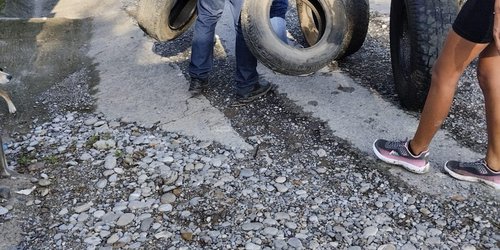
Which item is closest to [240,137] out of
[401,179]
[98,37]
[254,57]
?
[254,57]

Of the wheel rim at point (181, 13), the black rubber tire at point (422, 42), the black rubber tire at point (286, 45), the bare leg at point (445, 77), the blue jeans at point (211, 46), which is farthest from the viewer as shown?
the wheel rim at point (181, 13)

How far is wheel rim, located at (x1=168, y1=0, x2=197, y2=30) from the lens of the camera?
16.7 ft

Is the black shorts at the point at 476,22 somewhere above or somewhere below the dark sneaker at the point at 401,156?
above

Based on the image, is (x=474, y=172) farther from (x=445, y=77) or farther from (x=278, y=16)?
(x=278, y=16)

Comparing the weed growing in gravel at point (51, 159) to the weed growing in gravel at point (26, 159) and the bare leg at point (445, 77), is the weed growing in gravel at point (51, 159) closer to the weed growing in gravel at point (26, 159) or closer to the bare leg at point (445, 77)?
the weed growing in gravel at point (26, 159)

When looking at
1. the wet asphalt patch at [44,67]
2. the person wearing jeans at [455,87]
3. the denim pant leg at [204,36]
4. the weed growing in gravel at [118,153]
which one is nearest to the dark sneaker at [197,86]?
the denim pant leg at [204,36]

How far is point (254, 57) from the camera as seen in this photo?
447cm

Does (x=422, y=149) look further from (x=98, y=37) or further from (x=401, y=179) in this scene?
(x=98, y=37)

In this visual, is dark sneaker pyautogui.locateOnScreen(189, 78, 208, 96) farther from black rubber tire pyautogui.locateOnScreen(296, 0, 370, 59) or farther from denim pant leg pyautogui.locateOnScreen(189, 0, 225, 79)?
black rubber tire pyautogui.locateOnScreen(296, 0, 370, 59)

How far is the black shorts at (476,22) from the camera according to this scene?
2.95m

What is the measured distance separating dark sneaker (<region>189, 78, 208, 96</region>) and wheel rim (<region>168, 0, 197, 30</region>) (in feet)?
1.96

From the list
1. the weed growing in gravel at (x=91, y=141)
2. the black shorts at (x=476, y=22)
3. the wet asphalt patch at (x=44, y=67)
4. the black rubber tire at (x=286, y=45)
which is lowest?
the wet asphalt patch at (x=44, y=67)

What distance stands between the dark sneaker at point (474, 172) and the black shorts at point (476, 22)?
0.79m

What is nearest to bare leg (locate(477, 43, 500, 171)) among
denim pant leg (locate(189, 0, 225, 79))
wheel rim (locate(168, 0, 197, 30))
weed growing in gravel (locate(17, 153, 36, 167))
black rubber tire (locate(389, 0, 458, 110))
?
black rubber tire (locate(389, 0, 458, 110))
